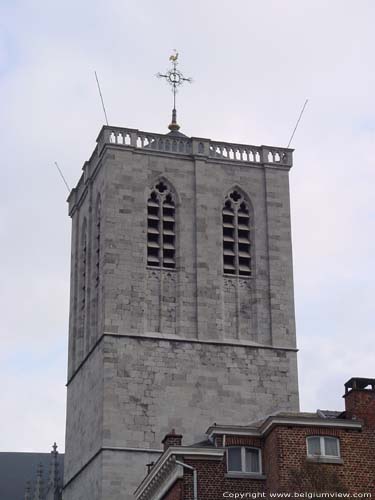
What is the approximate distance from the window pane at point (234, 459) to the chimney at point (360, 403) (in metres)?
2.82

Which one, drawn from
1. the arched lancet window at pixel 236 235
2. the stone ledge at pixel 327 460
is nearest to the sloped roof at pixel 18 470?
the arched lancet window at pixel 236 235

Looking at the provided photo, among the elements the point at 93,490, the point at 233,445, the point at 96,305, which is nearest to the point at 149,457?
the point at 93,490

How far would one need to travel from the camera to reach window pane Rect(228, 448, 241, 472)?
3272 centimetres

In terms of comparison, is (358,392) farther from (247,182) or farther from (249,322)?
(247,182)

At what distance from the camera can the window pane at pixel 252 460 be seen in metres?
32.7

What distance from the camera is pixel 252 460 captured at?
32.9m

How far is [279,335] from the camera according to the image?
4681 cm

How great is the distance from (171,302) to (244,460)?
45.9ft

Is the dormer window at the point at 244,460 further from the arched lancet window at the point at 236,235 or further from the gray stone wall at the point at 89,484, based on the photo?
the arched lancet window at the point at 236,235

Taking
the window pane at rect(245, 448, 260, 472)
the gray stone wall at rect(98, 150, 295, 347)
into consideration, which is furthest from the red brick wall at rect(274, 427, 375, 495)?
the gray stone wall at rect(98, 150, 295, 347)

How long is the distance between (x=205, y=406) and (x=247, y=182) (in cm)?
879

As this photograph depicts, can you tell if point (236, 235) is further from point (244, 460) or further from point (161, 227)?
point (244, 460)

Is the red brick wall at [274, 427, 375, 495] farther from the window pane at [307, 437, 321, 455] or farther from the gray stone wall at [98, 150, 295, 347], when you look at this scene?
the gray stone wall at [98, 150, 295, 347]

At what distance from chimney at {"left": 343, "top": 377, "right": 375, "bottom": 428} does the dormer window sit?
2.45 metres
